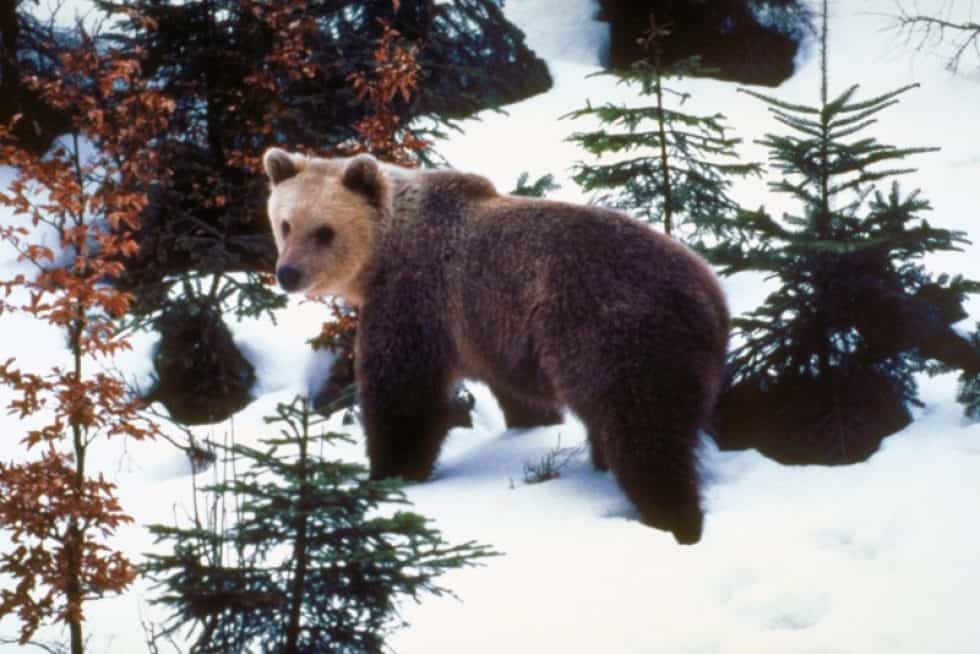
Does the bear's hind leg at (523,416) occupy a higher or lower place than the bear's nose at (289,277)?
lower

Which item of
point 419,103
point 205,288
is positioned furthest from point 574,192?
point 205,288

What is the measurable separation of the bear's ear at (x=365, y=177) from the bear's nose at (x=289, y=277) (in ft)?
1.95

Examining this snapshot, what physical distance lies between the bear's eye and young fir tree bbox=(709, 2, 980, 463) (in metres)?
2.13

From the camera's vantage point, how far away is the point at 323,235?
18.0 ft

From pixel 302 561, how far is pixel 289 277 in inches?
105

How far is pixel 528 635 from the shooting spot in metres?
3.55

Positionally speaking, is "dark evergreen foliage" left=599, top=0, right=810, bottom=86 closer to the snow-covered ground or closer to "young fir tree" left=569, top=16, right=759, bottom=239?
"young fir tree" left=569, top=16, right=759, bottom=239

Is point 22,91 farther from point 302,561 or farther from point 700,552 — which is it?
point 302,561

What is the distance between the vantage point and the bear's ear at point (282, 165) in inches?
221

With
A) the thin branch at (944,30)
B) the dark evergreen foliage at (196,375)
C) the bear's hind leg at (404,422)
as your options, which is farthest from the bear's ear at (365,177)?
the thin branch at (944,30)

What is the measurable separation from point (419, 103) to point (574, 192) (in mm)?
2861

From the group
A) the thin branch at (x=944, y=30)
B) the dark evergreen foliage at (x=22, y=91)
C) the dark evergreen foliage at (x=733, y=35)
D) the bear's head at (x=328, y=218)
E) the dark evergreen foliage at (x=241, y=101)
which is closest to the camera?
the bear's head at (x=328, y=218)

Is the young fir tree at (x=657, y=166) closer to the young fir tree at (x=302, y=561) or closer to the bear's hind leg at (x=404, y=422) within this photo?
the bear's hind leg at (x=404, y=422)

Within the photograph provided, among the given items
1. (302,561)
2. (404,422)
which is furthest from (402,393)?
(302,561)
